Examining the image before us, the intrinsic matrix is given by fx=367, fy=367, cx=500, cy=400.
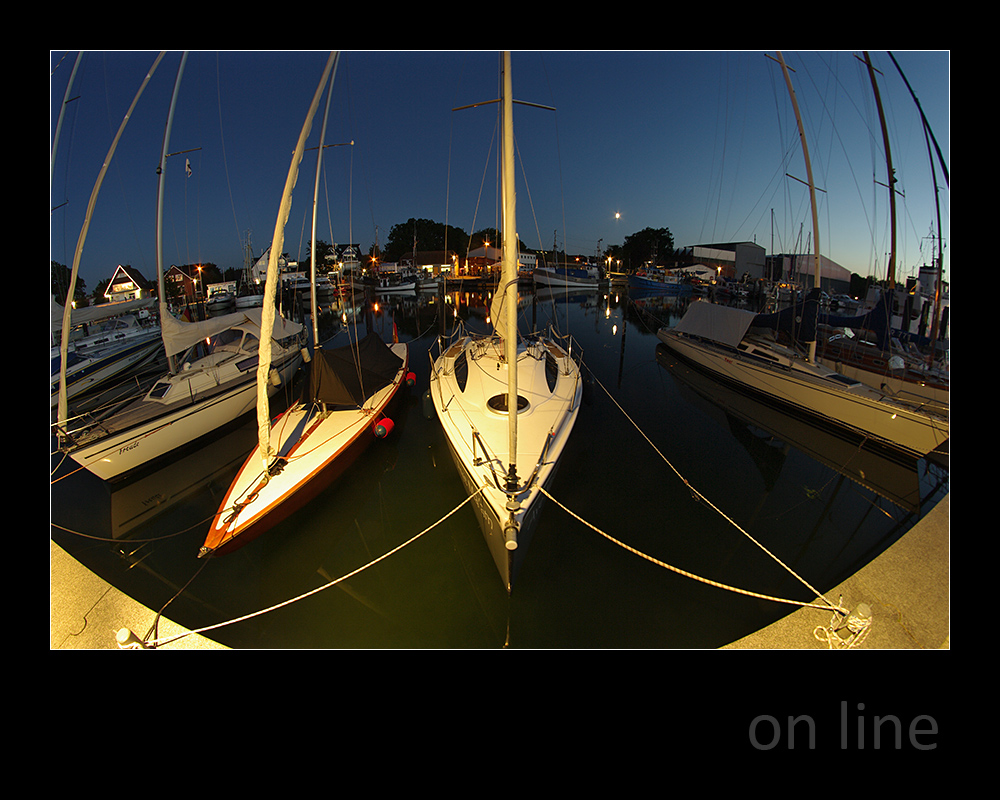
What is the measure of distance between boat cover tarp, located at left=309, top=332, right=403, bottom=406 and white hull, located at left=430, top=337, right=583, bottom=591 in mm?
1423

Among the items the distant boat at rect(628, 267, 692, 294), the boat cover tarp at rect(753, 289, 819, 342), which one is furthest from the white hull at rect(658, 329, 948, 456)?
the distant boat at rect(628, 267, 692, 294)

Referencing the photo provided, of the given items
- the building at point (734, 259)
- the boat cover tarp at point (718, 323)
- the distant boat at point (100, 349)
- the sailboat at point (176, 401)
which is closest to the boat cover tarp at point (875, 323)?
the boat cover tarp at point (718, 323)

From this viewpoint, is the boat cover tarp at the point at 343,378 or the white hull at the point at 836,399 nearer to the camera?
the white hull at the point at 836,399

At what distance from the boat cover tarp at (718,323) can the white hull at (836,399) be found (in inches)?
22.8

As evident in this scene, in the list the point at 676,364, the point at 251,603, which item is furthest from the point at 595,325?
the point at 251,603

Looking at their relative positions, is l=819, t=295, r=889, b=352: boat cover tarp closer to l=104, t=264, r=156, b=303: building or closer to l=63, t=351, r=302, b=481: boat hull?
l=63, t=351, r=302, b=481: boat hull

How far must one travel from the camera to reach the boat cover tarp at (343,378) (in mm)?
7914

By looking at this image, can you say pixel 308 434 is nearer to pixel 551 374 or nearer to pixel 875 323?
pixel 551 374

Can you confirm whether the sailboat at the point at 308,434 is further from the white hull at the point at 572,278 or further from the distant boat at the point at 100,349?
the white hull at the point at 572,278

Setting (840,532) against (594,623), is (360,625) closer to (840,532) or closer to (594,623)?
(594,623)

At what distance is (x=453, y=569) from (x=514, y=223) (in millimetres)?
4594

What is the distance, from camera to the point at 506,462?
527 centimetres

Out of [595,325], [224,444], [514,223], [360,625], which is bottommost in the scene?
[360,625]

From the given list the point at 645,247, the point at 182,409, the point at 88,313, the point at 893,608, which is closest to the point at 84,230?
the point at 182,409
